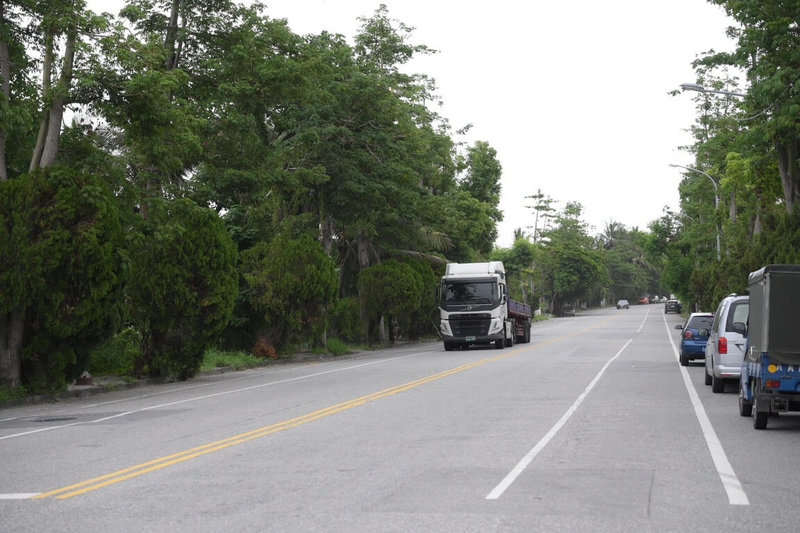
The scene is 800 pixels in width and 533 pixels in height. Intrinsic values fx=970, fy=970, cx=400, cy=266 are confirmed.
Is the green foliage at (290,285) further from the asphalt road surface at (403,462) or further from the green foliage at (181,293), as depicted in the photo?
the asphalt road surface at (403,462)

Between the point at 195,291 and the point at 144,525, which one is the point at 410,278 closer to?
the point at 195,291

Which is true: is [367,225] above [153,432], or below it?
above

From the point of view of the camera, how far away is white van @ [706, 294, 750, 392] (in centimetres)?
1869

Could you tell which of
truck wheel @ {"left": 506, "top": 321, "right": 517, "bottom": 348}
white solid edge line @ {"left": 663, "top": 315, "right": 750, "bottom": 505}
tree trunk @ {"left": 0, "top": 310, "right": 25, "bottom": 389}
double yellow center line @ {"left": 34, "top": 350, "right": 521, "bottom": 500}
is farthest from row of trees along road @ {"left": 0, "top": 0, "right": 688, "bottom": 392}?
white solid edge line @ {"left": 663, "top": 315, "right": 750, "bottom": 505}

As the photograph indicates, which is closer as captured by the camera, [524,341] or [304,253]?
[304,253]

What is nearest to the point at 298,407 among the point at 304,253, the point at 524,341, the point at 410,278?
the point at 304,253

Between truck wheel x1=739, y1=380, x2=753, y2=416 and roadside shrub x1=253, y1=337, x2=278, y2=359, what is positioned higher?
truck wheel x1=739, y1=380, x2=753, y2=416

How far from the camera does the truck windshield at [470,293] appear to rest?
3997 centimetres

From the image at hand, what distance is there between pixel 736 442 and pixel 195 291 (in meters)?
16.4

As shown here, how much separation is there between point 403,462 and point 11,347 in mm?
12594

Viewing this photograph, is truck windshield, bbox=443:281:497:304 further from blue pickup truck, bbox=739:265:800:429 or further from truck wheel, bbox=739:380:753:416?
blue pickup truck, bbox=739:265:800:429

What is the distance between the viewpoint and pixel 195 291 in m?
25.3

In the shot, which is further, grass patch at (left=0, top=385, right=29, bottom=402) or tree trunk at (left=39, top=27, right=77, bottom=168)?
tree trunk at (left=39, top=27, right=77, bottom=168)

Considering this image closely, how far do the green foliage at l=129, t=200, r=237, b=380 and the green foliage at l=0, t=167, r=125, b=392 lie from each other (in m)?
3.91
